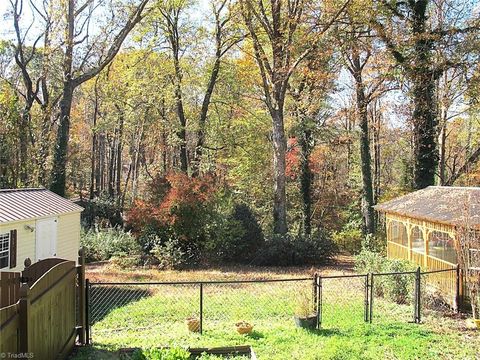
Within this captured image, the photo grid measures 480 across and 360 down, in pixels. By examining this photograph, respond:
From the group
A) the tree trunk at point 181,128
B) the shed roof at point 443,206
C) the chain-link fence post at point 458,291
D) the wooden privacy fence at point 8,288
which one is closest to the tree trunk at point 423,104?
the shed roof at point 443,206

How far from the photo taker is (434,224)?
12.8 meters

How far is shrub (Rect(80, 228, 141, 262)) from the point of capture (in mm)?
18719

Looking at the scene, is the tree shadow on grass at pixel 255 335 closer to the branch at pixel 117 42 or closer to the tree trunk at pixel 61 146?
the tree trunk at pixel 61 146

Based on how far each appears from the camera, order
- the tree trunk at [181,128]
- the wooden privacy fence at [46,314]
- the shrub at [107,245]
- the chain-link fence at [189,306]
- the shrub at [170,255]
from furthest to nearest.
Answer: the tree trunk at [181,128] → the shrub at [107,245] → the shrub at [170,255] → the chain-link fence at [189,306] → the wooden privacy fence at [46,314]

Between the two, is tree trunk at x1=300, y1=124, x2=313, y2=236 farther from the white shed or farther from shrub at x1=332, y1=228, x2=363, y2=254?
the white shed

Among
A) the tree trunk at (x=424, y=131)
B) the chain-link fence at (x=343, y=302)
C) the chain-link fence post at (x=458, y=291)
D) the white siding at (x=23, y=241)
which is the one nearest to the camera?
the chain-link fence at (x=343, y=302)

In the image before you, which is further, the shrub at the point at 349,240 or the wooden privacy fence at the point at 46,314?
the shrub at the point at 349,240

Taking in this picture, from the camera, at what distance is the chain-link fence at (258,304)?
818 cm

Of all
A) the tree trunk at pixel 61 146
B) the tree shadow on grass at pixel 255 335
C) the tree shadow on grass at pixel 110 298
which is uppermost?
the tree trunk at pixel 61 146

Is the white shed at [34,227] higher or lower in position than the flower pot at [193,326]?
higher

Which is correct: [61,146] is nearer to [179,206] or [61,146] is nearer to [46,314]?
[179,206]

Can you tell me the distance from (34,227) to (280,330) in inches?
312

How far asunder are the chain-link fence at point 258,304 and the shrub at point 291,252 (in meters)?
4.93

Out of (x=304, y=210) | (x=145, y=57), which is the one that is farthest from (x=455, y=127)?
(x=145, y=57)
